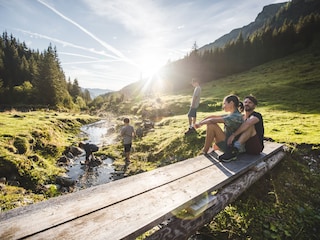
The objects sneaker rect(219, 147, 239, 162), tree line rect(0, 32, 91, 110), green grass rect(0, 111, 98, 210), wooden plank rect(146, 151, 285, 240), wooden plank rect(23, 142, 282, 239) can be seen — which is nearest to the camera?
wooden plank rect(23, 142, 282, 239)

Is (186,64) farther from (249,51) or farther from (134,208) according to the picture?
(134,208)

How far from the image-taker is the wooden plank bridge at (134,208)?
2.47 m

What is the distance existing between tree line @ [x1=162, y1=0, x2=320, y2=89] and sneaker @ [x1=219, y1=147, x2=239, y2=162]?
233ft

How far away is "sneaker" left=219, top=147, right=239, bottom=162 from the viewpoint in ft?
17.6

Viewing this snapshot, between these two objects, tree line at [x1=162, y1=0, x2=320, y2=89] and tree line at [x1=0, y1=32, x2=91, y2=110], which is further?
tree line at [x1=162, y1=0, x2=320, y2=89]

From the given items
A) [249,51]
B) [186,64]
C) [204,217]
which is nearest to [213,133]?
[204,217]

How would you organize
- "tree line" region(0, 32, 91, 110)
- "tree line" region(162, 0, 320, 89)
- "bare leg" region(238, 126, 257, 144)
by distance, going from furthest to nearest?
"tree line" region(162, 0, 320, 89)
"tree line" region(0, 32, 91, 110)
"bare leg" region(238, 126, 257, 144)

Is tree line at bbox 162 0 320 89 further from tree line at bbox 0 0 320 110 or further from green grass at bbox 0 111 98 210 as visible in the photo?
Answer: green grass at bbox 0 111 98 210

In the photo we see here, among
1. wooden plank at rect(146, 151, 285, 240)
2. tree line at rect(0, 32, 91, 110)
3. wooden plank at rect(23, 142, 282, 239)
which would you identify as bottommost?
wooden plank at rect(146, 151, 285, 240)

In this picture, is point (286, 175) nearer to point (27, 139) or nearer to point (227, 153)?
point (227, 153)

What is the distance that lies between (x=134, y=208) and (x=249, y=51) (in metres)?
79.9

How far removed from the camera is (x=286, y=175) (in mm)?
6488

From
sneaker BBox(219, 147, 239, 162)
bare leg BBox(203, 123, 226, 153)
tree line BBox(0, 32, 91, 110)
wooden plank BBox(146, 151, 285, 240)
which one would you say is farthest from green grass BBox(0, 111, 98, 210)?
tree line BBox(0, 32, 91, 110)

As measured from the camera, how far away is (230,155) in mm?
5395
